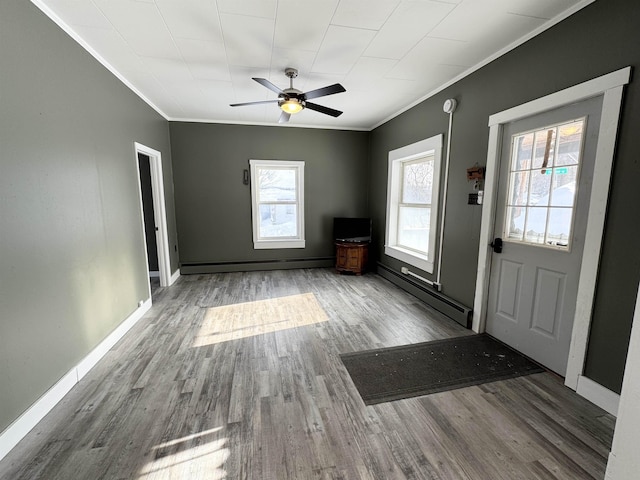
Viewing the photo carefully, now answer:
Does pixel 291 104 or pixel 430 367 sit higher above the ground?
pixel 291 104

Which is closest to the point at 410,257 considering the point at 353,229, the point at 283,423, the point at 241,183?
the point at 353,229

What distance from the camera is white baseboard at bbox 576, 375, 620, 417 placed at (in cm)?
178

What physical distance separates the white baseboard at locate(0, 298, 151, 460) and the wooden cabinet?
3.34 m

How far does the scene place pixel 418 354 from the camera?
A: 251 cm

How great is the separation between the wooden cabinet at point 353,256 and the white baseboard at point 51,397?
131 inches

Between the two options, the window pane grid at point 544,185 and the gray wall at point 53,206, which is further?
the window pane grid at point 544,185

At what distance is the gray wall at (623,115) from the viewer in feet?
5.55

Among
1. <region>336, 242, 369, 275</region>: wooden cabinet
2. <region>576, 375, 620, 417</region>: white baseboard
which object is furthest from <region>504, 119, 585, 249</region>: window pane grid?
<region>336, 242, 369, 275</region>: wooden cabinet

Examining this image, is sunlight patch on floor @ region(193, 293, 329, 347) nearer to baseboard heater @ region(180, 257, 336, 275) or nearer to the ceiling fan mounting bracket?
baseboard heater @ region(180, 257, 336, 275)

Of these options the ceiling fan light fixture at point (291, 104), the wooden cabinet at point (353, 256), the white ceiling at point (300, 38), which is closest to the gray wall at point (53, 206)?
the white ceiling at point (300, 38)

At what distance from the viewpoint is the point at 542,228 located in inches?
90.7

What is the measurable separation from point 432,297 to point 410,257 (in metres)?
0.73

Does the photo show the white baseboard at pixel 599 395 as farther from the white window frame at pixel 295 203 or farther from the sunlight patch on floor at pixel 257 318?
the white window frame at pixel 295 203

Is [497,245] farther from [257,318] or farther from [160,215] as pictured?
[160,215]
